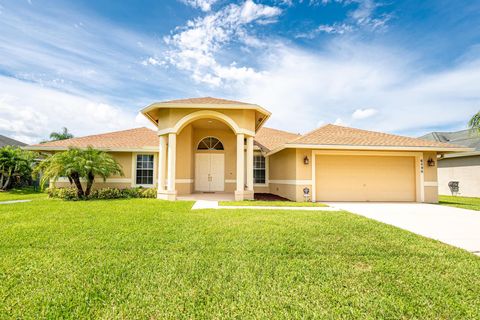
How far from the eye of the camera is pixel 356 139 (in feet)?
39.9

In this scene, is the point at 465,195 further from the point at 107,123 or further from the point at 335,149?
the point at 107,123

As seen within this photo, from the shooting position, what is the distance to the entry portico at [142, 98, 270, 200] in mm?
11391

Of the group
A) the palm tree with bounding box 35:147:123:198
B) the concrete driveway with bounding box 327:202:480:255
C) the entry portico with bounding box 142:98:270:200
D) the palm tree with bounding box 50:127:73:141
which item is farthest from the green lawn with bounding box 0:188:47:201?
the palm tree with bounding box 50:127:73:141

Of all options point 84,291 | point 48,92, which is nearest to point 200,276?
point 84,291

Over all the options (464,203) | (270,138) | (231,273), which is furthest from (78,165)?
(464,203)

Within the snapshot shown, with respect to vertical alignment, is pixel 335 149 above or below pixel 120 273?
above

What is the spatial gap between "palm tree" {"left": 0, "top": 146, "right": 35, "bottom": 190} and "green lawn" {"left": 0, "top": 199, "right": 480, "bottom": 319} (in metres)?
15.9

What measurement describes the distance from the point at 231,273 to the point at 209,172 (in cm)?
1207

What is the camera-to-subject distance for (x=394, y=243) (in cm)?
482

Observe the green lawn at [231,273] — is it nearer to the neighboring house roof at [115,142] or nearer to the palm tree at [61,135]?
the neighboring house roof at [115,142]

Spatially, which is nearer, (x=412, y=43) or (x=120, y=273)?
(x=120, y=273)

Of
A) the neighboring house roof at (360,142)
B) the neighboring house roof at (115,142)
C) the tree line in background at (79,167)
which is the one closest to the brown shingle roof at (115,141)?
the neighboring house roof at (115,142)

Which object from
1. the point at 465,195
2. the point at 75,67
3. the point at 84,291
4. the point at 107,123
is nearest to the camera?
the point at 84,291

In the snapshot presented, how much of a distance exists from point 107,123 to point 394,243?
28674 millimetres
